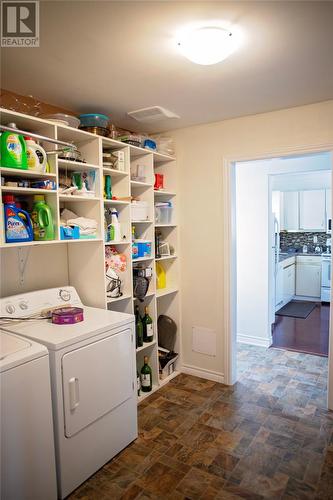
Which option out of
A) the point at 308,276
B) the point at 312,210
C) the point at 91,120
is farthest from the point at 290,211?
the point at 91,120

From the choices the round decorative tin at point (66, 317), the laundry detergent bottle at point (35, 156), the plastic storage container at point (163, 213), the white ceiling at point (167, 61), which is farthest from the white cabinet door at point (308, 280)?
the laundry detergent bottle at point (35, 156)

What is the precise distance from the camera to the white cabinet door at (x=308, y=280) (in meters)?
6.15

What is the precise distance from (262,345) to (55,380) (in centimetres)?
291

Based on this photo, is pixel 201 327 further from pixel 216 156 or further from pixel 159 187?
pixel 216 156

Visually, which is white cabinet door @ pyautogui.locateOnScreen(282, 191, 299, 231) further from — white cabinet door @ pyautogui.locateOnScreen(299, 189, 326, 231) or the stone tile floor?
the stone tile floor

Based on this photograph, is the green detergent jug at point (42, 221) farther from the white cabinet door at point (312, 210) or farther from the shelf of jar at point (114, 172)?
the white cabinet door at point (312, 210)

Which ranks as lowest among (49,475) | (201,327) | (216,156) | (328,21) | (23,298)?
(49,475)

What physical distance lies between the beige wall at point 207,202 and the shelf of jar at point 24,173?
4.97 ft

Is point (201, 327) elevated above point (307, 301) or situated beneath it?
elevated above

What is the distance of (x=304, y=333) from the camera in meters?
4.52

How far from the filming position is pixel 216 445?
226 centimetres

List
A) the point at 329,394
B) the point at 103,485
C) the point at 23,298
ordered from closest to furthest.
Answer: the point at 103,485 → the point at 23,298 → the point at 329,394

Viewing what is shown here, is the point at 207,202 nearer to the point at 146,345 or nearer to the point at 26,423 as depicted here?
the point at 146,345

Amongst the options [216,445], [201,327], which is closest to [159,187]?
[201,327]
